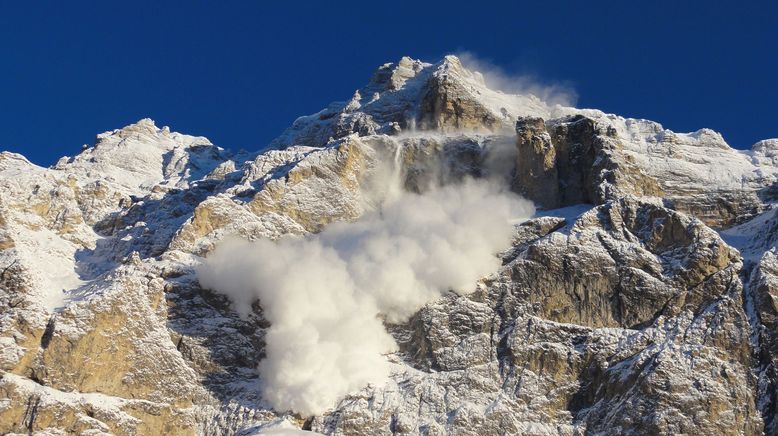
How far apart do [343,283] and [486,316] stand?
19461 millimetres

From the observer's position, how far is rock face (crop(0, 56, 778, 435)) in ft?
423

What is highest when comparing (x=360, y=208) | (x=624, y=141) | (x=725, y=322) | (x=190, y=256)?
(x=624, y=141)

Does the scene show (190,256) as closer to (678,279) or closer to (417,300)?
(417,300)

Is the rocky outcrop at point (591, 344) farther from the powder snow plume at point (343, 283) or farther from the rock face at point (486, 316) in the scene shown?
the powder snow plume at point (343, 283)

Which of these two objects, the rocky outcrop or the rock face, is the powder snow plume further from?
the rocky outcrop

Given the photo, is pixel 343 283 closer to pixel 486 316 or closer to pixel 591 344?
pixel 486 316

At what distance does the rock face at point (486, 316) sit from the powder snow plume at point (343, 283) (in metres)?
2.06

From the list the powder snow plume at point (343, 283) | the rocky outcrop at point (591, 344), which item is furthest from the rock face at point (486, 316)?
the powder snow plume at point (343, 283)

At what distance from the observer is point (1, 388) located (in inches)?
5054

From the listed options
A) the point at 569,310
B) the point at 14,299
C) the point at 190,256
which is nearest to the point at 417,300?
the point at 569,310

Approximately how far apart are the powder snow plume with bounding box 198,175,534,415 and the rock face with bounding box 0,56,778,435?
206 cm

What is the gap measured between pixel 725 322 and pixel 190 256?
6796cm

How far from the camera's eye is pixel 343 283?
14712cm

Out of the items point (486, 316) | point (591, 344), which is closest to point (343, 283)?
point (486, 316)
